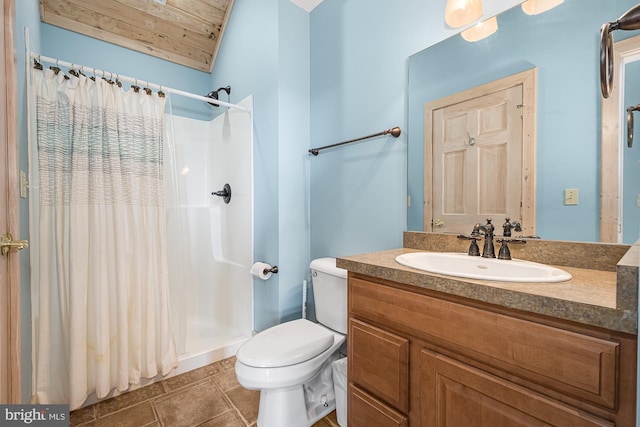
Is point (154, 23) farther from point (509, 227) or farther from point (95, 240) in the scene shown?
point (509, 227)

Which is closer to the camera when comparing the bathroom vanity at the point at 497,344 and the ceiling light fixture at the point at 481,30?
the bathroom vanity at the point at 497,344

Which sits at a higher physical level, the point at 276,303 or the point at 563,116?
the point at 563,116

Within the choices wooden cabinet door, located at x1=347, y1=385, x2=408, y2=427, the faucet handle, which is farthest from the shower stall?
the faucet handle

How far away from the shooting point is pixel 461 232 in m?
1.21

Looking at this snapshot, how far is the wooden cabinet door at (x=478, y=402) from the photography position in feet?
1.94

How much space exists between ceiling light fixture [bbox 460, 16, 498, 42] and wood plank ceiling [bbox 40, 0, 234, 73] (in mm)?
2053

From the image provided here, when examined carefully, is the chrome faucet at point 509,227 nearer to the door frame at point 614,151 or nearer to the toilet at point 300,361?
the door frame at point 614,151

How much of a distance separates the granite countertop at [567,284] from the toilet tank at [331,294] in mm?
393

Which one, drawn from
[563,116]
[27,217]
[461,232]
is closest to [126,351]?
[27,217]

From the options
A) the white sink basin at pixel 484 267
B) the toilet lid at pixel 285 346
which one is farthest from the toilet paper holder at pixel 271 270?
the white sink basin at pixel 484 267

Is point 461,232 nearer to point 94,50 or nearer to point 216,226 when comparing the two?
point 216,226

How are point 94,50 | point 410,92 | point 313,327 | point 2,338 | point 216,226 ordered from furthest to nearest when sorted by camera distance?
point 216,226 < point 94,50 < point 313,327 < point 410,92 < point 2,338

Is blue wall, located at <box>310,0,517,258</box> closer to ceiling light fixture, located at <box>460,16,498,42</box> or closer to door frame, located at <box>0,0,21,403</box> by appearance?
ceiling light fixture, located at <box>460,16,498,42</box>

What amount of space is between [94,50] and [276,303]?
7.89 ft
